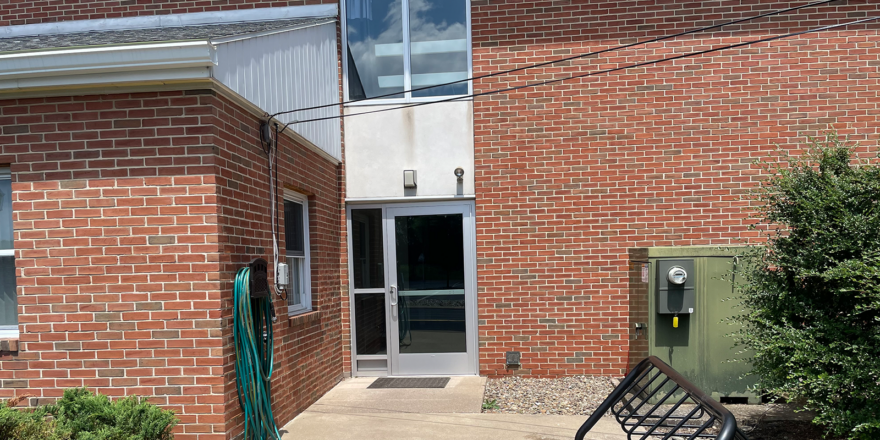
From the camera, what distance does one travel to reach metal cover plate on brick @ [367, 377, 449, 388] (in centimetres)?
734

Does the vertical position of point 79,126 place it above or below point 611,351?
above

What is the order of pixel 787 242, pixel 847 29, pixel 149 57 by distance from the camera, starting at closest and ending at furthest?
pixel 149 57 < pixel 787 242 < pixel 847 29

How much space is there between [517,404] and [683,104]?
399 cm

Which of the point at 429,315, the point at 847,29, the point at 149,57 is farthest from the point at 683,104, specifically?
the point at 149,57

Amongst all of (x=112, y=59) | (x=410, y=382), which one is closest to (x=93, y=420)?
(x=112, y=59)

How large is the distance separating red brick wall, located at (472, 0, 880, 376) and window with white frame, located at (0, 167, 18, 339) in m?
4.72

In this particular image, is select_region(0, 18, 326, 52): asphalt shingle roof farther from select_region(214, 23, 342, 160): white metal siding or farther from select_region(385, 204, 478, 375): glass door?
select_region(385, 204, 478, 375): glass door

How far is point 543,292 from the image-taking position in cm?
760

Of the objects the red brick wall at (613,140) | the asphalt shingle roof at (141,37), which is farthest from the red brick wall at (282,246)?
the red brick wall at (613,140)

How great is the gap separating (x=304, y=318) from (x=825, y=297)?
15.1ft

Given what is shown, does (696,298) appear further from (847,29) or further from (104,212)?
(104,212)

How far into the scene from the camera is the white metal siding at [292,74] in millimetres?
4836

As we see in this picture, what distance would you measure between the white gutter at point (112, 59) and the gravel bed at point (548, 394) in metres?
4.18

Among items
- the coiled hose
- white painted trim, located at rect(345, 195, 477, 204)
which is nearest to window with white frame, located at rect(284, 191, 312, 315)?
white painted trim, located at rect(345, 195, 477, 204)
